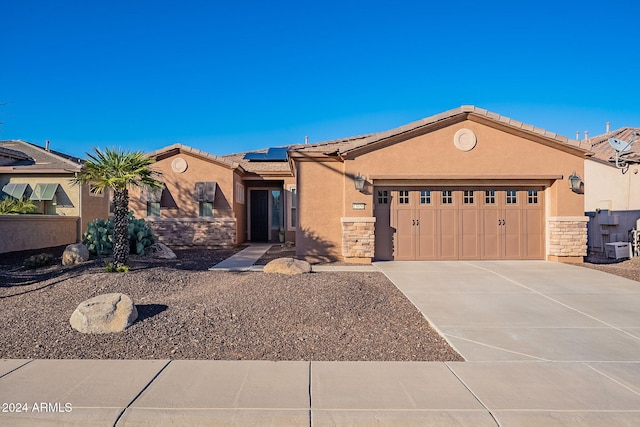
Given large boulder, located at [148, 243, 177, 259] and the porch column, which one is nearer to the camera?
the porch column

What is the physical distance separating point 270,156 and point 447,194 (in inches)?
441

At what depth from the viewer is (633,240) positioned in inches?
497

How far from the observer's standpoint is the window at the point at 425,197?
11.8 metres

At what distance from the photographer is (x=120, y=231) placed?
8.84 meters

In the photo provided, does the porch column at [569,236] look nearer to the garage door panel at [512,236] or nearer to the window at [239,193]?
the garage door panel at [512,236]

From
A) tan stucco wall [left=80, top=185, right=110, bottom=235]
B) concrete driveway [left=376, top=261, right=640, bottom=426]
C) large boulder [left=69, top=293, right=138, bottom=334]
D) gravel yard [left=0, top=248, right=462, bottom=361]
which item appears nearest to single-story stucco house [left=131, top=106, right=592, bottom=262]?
concrete driveway [left=376, top=261, right=640, bottom=426]

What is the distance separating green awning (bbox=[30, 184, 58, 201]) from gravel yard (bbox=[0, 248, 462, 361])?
9488 millimetres

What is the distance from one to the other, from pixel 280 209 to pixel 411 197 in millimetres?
8504

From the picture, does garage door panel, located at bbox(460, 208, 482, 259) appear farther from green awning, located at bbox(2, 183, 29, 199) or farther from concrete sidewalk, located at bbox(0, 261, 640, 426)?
green awning, located at bbox(2, 183, 29, 199)

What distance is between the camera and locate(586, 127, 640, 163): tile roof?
51.4 feet

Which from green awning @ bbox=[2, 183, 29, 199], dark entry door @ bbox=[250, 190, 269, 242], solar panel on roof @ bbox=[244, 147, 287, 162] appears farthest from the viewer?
solar panel on roof @ bbox=[244, 147, 287, 162]

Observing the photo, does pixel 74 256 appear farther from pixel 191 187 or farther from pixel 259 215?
pixel 259 215

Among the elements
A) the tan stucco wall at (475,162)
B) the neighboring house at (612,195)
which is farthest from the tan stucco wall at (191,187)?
the neighboring house at (612,195)

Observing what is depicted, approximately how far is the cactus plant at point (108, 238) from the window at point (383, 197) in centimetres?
731
